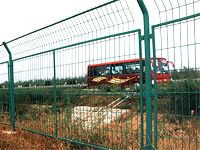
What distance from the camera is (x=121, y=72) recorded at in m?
3.94

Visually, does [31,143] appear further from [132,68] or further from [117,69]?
[132,68]

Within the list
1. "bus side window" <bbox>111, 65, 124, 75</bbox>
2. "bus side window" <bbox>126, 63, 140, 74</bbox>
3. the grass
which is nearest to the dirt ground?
the grass

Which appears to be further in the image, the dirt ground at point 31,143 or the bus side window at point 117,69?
the dirt ground at point 31,143

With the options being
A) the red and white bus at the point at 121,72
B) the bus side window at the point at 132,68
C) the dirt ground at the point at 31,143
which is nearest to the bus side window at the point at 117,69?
the red and white bus at the point at 121,72

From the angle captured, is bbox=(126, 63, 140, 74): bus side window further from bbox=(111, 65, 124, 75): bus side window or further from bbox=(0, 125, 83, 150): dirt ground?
bbox=(0, 125, 83, 150): dirt ground

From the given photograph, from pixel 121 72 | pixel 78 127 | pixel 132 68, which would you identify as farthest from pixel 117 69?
pixel 78 127

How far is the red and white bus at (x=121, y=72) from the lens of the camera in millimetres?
3484

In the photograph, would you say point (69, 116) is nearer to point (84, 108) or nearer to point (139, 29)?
point (84, 108)

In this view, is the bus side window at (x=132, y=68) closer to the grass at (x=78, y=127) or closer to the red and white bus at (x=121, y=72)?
the red and white bus at (x=121, y=72)

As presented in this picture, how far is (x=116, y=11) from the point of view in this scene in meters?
4.02

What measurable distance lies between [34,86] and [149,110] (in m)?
3.60

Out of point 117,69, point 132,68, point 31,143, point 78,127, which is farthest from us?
point 31,143

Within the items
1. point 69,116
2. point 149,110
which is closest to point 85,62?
point 69,116

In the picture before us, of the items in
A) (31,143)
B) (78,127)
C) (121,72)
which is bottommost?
(31,143)
